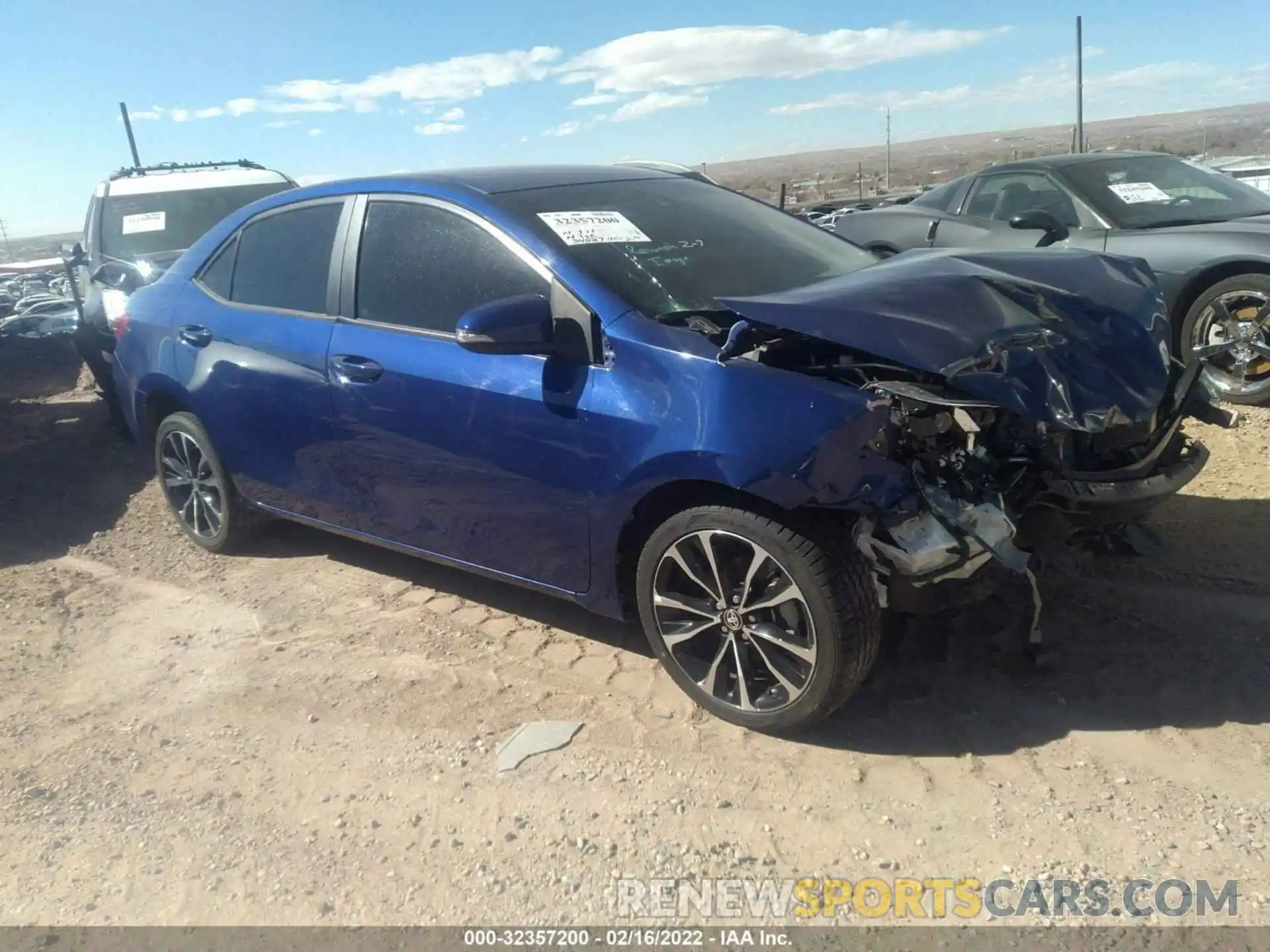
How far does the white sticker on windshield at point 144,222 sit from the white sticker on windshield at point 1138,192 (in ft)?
24.2

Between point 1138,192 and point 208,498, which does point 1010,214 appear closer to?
point 1138,192

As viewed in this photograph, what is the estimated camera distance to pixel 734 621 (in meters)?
3.01

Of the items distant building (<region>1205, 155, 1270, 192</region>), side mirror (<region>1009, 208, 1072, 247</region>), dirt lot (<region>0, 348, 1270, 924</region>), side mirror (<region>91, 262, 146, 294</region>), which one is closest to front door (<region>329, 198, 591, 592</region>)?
dirt lot (<region>0, 348, 1270, 924</region>)

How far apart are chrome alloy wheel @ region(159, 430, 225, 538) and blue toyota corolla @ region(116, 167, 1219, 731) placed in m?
0.81

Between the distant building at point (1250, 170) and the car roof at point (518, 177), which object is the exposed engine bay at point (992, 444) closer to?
the car roof at point (518, 177)

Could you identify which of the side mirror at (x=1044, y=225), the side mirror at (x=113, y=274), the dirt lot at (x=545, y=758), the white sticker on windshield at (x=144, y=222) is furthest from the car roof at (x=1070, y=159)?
the white sticker on windshield at (x=144, y=222)

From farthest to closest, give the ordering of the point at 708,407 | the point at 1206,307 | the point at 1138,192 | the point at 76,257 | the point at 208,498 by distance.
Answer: the point at 76,257
the point at 1138,192
the point at 1206,307
the point at 208,498
the point at 708,407

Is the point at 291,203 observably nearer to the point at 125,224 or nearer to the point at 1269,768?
the point at 1269,768

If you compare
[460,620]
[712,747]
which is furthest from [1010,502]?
[460,620]

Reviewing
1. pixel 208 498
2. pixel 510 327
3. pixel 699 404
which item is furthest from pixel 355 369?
pixel 208 498

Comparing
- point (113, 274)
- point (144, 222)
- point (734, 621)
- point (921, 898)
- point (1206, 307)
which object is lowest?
point (921, 898)

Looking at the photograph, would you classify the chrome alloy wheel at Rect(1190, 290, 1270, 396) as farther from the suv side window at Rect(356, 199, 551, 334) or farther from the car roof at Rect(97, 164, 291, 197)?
the car roof at Rect(97, 164, 291, 197)

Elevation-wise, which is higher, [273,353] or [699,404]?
[273,353]

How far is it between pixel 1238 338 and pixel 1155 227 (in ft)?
3.31
